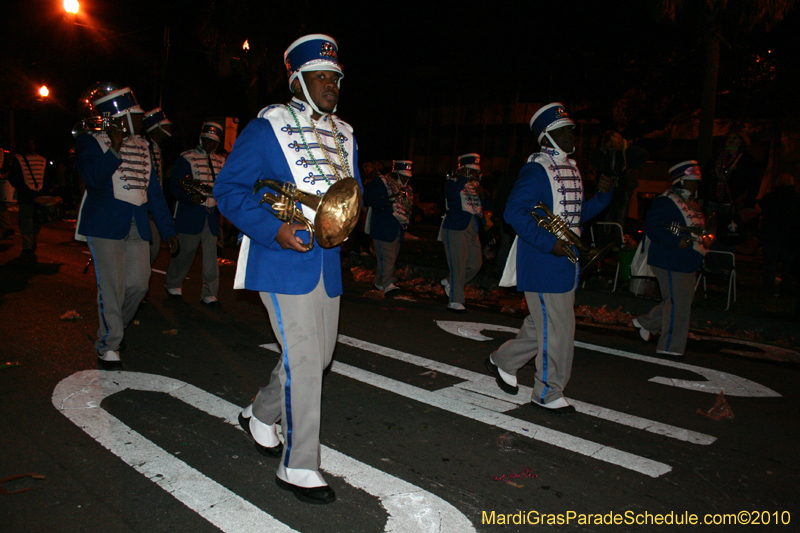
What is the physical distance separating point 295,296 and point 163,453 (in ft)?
4.55

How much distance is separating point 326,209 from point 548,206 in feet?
7.50

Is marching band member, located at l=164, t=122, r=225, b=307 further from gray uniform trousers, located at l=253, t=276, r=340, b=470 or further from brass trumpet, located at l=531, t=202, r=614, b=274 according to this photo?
gray uniform trousers, located at l=253, t=276, r=340, b=470

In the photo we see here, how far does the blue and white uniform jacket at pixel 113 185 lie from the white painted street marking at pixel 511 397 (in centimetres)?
250

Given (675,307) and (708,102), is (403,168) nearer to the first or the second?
(675,307)

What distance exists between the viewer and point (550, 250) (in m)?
4.54

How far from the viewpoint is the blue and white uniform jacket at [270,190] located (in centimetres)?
311

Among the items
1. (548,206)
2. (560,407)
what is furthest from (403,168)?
(560,407)

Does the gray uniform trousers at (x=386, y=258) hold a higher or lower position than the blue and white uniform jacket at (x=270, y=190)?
lower

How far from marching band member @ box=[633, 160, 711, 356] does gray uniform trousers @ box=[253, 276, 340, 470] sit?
4568mm

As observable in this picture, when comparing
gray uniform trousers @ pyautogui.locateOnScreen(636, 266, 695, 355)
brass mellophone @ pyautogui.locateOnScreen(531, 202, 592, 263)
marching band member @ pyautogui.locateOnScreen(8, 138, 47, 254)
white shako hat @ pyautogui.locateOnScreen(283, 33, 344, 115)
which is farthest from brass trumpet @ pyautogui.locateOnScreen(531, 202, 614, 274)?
marching band member @ pyautogui.locateOnScreen(8, 138, 47, 254)

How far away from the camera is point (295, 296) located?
317 cm

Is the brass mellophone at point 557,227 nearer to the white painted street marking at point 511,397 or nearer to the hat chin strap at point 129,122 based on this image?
the white painted street marking at point 511,397

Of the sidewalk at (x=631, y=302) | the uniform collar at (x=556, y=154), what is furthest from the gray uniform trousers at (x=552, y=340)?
the sidewalk at (x=631, y=302)

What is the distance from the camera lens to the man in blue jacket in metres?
4.61
